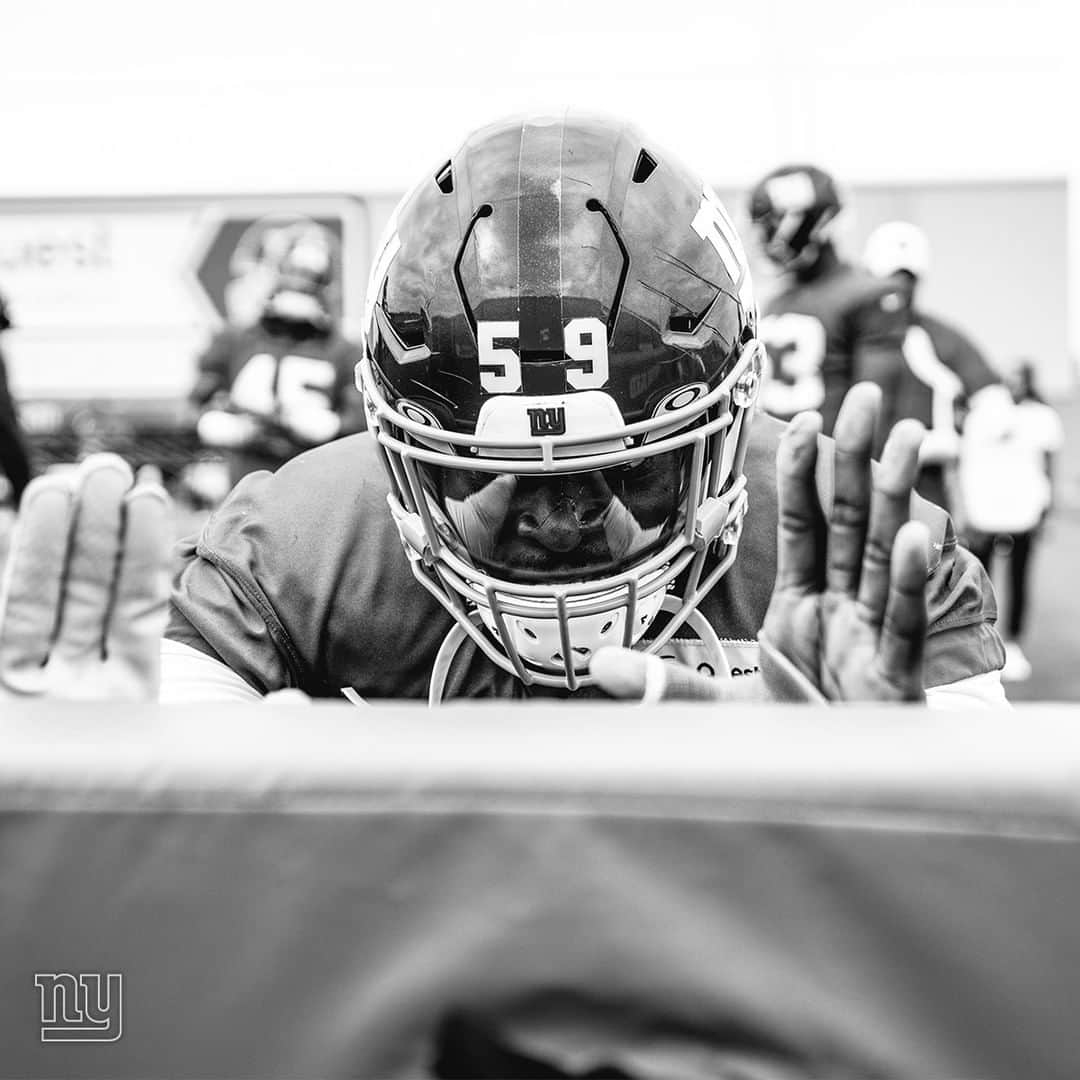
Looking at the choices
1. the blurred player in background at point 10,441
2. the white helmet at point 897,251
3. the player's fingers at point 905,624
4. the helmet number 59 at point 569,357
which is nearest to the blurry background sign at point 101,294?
the blurred player in background at point 10,441

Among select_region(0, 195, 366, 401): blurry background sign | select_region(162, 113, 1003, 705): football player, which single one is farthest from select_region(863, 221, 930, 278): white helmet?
select_region(0, 195, 366, 401): blurry background sign

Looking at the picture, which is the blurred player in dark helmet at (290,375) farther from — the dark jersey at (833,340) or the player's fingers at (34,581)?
the player's fingers at (34,581)

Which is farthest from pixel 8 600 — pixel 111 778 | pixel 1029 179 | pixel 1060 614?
pixel 1029 179

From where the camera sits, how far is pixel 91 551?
1.69m

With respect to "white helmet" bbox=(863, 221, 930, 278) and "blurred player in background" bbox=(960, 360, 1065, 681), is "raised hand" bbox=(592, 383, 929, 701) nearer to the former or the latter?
"white helmet" bbox=(863, 221, 930, 278)

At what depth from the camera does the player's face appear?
124cm

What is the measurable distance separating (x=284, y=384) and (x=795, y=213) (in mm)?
1809

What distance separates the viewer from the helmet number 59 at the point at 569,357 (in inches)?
48.0

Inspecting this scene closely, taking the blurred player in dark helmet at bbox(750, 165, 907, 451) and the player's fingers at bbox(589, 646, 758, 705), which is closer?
the player's fingers at bbox(589, 646, 758, 705)

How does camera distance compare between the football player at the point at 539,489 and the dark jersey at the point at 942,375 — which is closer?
the football player at the point at 539,489

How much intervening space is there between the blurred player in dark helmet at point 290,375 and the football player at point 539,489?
2903mm

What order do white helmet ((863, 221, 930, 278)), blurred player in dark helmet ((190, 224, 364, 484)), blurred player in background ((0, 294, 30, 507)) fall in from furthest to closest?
blurred player in background ((0, 294, 30, 507))
blurred player in dark helmet ((190, 224, 364, 484))
white helmet ((863, 221, 930, 278))

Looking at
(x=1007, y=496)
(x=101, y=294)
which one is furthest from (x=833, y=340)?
(x=101, y=294)

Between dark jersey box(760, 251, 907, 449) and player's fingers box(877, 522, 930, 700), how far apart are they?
290 cm
